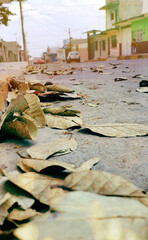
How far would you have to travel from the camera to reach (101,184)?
2.16 ft

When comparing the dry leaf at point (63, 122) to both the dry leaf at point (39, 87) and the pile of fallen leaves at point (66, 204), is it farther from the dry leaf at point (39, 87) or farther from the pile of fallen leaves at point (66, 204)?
the dry leaf at point (39, 87)

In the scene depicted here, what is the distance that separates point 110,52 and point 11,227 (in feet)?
92.5

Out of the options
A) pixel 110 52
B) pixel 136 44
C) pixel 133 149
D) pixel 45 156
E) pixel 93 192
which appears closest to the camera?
pixel 93 192

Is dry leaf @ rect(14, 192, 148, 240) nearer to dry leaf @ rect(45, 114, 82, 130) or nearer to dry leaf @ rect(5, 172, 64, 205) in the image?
dry leaf @ rect(5, 172, 64, 205)

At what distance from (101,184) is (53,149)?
351 mm

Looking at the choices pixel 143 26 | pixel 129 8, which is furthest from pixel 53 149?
pixel 129 8

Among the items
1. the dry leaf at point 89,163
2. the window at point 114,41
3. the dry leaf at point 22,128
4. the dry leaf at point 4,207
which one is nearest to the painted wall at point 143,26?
the window at point 114,41

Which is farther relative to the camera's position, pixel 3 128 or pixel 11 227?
pixel 3 128

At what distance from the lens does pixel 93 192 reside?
627 mm

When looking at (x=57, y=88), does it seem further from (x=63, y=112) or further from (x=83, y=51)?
(x=83, y=51)

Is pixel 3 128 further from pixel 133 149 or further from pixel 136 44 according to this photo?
pixel 136 44

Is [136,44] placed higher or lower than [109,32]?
lower

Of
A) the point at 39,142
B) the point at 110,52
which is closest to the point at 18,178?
the point at 39,142

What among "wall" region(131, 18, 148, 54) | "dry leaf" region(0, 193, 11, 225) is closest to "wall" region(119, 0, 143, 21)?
"wall" region(131, 18, 148, 54)
